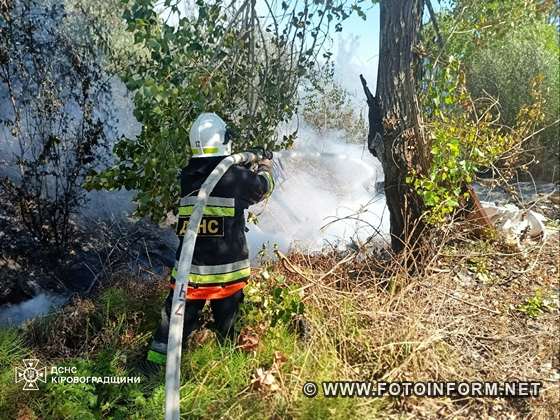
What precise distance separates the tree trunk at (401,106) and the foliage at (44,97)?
3.18 m

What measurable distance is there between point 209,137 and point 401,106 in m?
1.89

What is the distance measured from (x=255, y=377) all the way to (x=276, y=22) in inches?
136

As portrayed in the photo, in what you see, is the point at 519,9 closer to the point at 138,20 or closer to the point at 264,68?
the point at 264,68

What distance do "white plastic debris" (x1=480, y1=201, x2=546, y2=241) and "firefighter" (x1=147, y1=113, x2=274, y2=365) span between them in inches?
114

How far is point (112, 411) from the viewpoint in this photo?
2.76 metres

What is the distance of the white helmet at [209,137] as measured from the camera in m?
3.07

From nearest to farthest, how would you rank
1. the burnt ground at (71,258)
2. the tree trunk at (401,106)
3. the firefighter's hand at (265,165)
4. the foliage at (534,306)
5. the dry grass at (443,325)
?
the dry grass at (443,325)
the firefighter's hand at (265,165)
the foliage at (534,306)
the tree trunk at (401,106)
the burnt ground at (71,258)

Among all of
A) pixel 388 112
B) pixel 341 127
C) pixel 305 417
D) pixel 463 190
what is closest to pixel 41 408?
pixel 305 417

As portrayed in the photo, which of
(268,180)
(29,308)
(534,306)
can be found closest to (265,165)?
(268,180)
